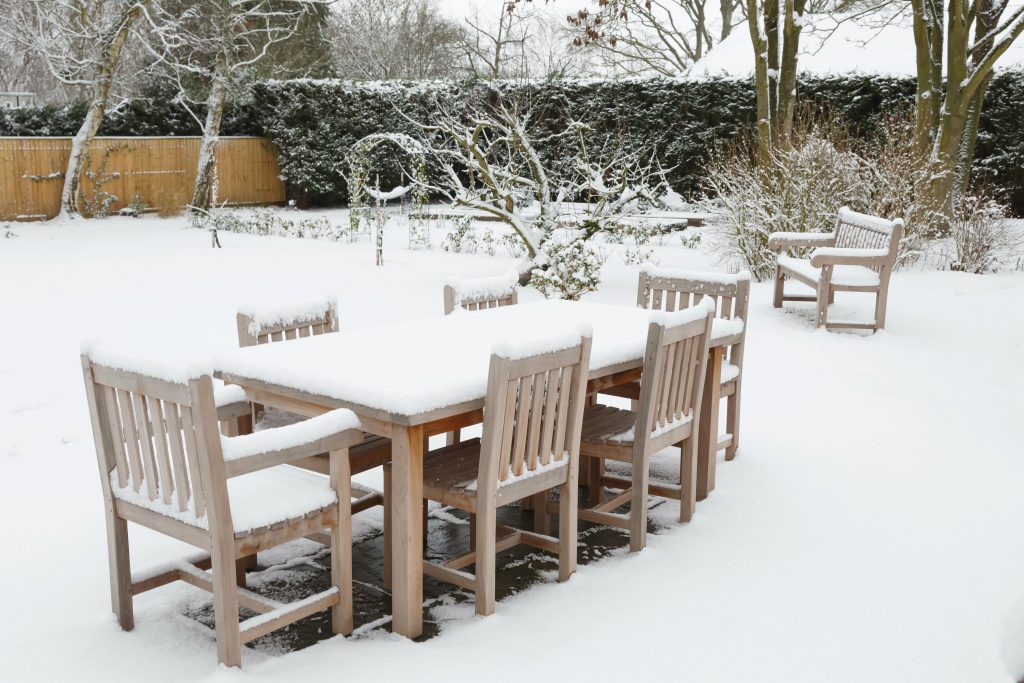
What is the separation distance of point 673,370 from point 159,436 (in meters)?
1.94

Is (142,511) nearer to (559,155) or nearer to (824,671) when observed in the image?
(824,671)

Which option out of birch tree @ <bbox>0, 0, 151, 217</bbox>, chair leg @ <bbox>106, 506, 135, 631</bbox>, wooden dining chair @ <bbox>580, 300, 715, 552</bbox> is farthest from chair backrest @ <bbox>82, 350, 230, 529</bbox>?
birch tree @ <bbox>0, 0, 151, 217</bbox>

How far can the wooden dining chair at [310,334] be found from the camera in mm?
3594

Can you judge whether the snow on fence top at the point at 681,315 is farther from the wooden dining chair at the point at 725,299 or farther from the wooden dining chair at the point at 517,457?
the wooden dining chair at the point at 725,299

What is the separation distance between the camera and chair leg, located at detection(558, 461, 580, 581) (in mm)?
3541

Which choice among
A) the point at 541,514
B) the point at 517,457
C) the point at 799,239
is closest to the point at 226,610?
the point at 517,457

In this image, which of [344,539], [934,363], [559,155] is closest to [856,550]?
[344,539]

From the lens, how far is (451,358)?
3611 millimetres

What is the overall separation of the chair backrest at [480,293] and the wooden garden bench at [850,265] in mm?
3610

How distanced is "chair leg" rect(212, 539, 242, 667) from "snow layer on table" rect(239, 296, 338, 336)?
1.39m

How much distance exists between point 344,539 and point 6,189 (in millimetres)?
13666

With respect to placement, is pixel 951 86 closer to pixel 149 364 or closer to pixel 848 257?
pixel 848 257

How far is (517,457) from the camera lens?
3.30m

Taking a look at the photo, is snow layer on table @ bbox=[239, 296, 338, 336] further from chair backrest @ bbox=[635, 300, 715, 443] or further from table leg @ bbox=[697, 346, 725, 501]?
table leg @ bbox=[697, 346, 725, 501]
